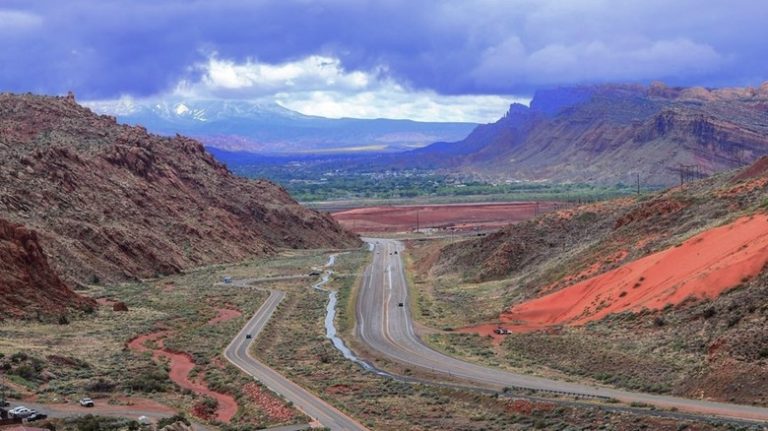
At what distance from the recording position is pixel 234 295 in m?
96.7

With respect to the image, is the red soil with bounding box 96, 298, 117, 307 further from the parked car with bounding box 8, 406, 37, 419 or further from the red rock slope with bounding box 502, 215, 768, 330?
the parked car with bounding box 8, 406, 37, 419

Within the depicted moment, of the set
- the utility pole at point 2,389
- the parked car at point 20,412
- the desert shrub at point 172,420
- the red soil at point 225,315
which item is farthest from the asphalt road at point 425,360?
the utility pole at point 2,389

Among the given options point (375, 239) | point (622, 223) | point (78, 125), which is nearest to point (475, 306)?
point (622, 223)

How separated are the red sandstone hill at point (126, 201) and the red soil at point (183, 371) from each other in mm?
30893

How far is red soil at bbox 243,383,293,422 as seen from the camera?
44.8 m

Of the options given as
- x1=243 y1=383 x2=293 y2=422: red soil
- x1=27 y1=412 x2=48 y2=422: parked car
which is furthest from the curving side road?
x1=27 y1=412 x2=48 y2=422: parked car

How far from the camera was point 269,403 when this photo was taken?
47.5m

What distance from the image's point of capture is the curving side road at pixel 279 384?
4422 cm

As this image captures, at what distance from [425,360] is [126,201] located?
7595cm

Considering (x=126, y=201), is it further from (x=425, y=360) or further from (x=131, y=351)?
(x=425, y=360)

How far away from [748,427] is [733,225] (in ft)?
126

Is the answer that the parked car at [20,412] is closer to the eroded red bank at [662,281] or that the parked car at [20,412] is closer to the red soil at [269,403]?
the red soil at [269,403]

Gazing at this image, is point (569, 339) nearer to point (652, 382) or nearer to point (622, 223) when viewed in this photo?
point (652, 382)

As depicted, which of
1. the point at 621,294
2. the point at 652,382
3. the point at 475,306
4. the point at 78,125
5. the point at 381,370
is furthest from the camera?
the point at 78,125
